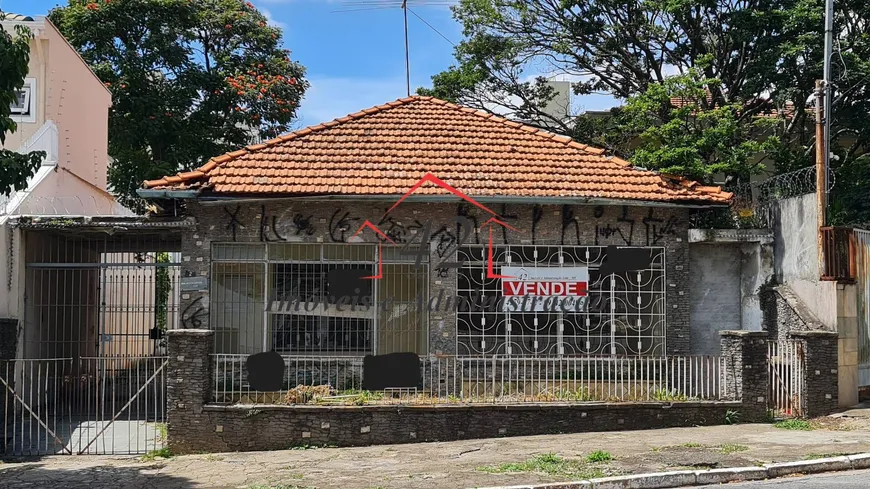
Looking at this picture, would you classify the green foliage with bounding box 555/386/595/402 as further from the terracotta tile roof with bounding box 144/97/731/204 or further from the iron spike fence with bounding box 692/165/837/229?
the iron spike fence with bounding box 692/165/837/229

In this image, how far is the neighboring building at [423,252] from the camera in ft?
38.6

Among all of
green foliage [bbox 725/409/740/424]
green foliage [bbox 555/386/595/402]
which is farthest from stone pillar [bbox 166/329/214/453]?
green foliage [bbox 725/409/740/424]

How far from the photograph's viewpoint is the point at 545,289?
12164 millimetres

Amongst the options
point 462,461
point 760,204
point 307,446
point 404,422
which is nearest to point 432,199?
point 404,422

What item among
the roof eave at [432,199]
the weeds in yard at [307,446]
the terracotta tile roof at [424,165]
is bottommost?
the weeds in yard at [307,446]

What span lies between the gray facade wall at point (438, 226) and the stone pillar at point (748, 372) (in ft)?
4.69

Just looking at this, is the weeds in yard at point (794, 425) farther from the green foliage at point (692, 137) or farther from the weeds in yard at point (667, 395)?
the green foliage at point (692, 137)

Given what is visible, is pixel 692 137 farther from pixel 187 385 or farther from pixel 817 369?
pixel 187 385

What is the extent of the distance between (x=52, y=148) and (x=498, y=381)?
920cm

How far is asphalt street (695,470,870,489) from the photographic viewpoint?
Answer: 7438mm

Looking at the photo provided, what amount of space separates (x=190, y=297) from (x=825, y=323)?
9445 mm

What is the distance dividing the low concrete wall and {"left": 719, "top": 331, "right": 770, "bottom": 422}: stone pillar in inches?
14.4

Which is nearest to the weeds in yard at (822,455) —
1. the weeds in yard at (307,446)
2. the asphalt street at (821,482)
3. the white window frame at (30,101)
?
the asphalt street at (821,482)

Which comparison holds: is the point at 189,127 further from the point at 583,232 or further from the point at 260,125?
the point at 583,232
